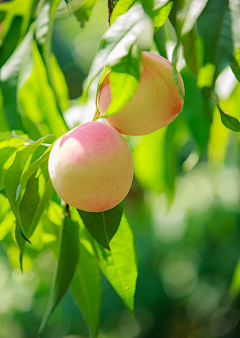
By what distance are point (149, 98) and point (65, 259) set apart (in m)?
0.23

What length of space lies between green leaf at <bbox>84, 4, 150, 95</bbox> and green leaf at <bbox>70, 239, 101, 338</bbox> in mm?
348

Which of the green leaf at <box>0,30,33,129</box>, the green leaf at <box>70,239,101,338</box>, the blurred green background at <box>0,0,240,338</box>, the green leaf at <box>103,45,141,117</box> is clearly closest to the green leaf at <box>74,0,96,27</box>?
the green leaf at <box>0,30,33,129</box>

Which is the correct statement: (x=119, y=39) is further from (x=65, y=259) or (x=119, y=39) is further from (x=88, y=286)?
(x=88, y=286)

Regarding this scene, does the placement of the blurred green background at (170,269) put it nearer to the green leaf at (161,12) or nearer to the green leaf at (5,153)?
the green leaf at (5,153)

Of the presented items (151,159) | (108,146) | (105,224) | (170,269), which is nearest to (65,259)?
(105,224)

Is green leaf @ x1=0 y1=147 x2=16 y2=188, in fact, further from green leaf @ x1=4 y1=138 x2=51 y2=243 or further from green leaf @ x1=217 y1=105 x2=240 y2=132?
green leaf @ x1=217 y1=105 x2=240 y2=132

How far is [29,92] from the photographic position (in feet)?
2.64

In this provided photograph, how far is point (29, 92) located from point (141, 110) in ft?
1.24

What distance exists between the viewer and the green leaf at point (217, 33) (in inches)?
15.8

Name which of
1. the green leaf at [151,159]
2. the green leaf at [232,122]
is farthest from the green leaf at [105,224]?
the green leaf at [151,159]

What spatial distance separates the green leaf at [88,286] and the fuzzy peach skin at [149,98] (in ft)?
0.91

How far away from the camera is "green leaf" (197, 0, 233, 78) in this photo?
1.31 ft

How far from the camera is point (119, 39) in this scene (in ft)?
1.37

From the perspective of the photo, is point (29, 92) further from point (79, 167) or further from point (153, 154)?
point (79, 167)
